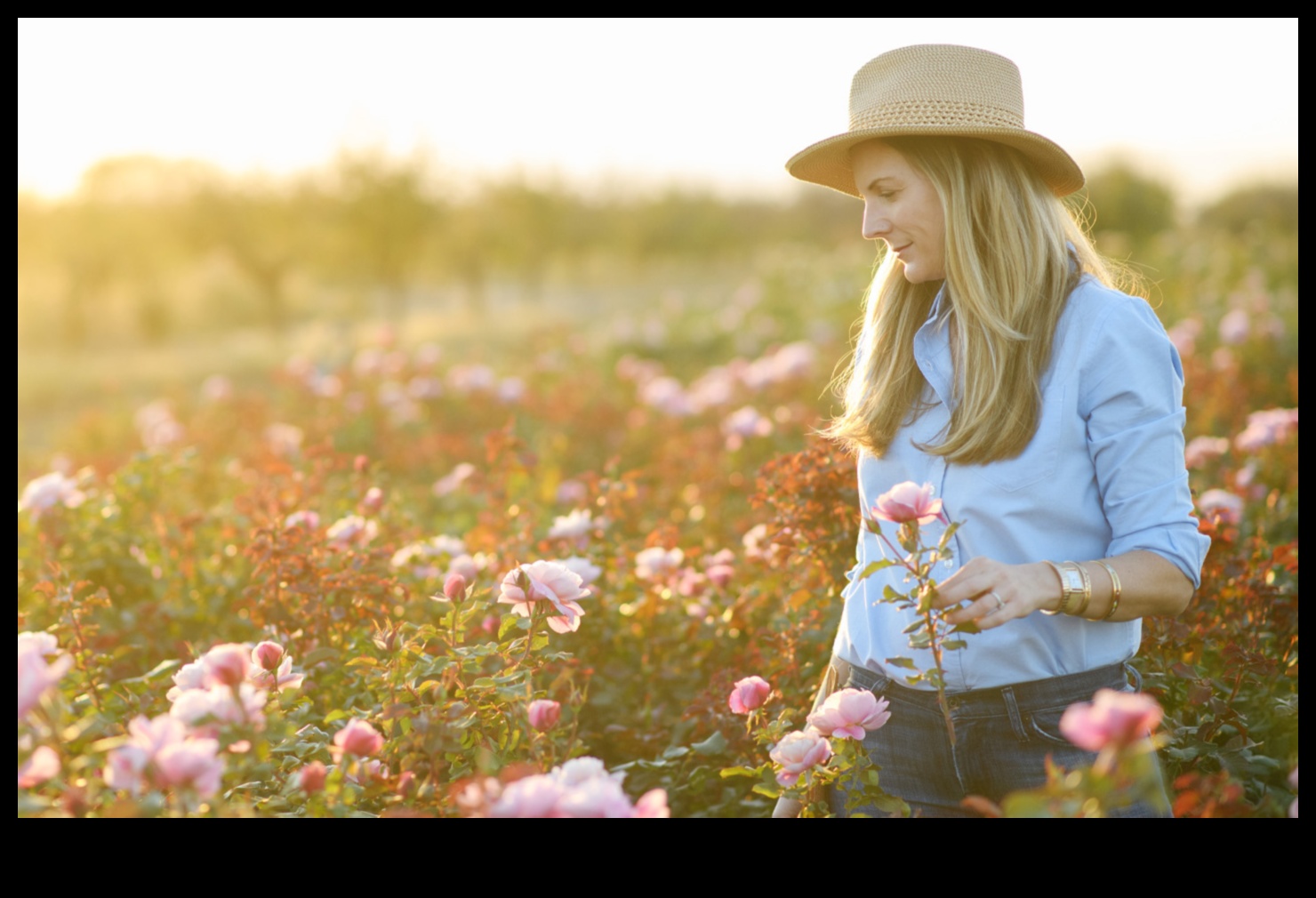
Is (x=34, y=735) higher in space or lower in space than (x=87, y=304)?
lower

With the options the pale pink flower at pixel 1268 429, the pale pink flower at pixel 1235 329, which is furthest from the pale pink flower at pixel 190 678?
the pale pink flower at pixel 1235 329

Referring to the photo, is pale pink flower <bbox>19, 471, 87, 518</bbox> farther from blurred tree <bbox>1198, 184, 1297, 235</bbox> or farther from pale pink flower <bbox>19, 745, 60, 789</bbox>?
blurred tree <bbox>1198, 184, 1297, 235</bbox>

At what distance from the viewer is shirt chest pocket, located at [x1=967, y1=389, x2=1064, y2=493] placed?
1.56 m

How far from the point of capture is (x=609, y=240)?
35781 millimetres

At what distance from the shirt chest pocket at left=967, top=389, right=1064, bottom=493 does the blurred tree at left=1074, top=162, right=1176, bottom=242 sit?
745 inches

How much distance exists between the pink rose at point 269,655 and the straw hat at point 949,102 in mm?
1278

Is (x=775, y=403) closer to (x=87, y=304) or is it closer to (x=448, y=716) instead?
(x=448, y=716)

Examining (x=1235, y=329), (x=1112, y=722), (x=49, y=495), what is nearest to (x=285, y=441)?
(x=49, y=495)

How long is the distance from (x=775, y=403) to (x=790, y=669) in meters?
3.51

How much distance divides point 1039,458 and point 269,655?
1264mm

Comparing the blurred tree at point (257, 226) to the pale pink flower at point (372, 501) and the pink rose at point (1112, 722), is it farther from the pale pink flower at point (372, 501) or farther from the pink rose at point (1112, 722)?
the pink rose at point (1112, 722)

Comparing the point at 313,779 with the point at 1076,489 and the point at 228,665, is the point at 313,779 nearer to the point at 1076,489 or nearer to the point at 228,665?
the point at 228,665

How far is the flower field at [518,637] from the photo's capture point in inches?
48.4
